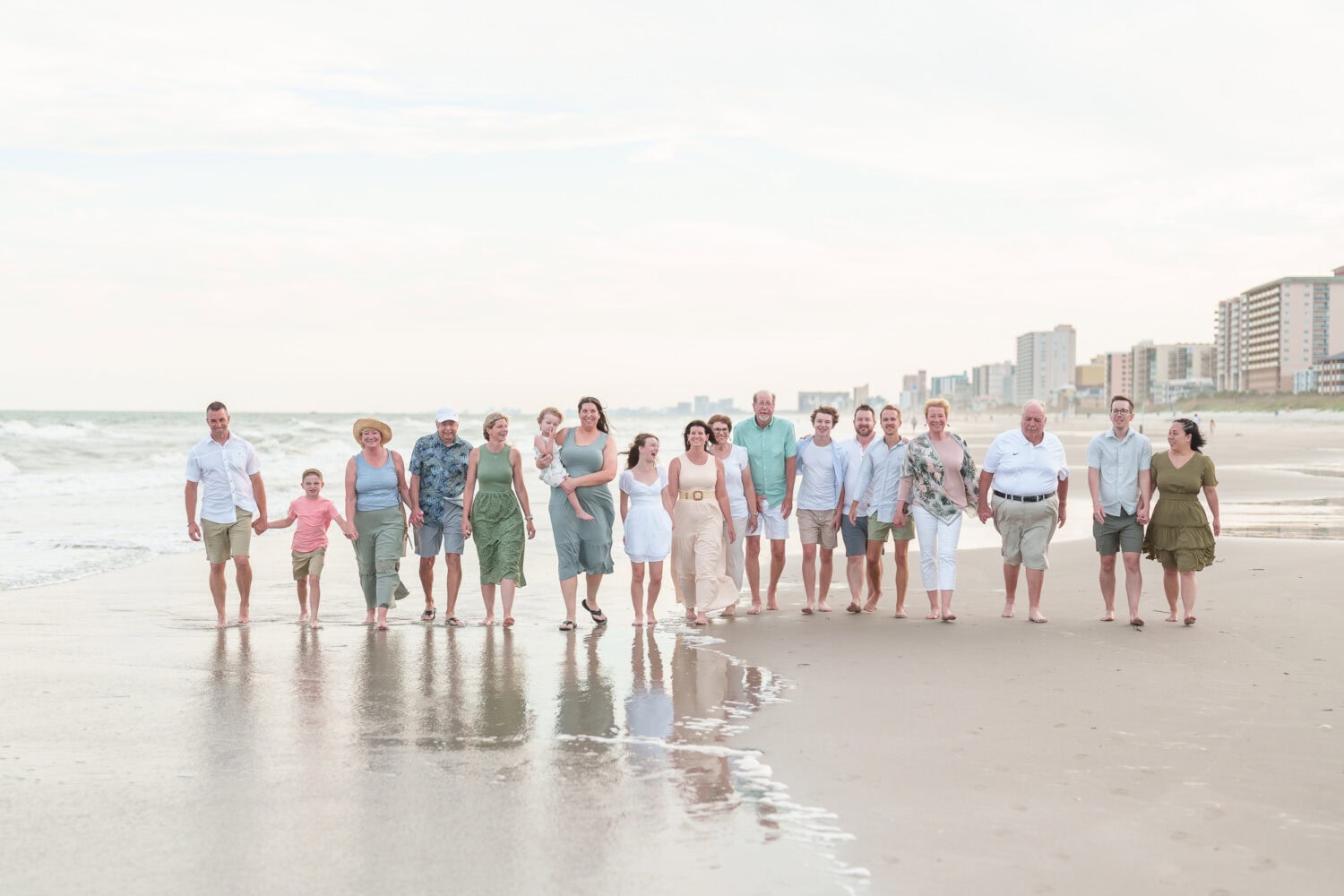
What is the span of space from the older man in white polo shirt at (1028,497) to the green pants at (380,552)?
170 inches

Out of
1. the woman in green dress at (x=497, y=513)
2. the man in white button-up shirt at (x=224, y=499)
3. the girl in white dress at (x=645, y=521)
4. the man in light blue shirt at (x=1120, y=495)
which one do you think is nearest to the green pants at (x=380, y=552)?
the woman in green dress at (x=497, y=513)

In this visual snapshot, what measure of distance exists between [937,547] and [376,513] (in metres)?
4.10

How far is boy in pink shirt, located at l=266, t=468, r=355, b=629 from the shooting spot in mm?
7906

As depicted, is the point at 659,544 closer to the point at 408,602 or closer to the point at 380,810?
the point at 408,602

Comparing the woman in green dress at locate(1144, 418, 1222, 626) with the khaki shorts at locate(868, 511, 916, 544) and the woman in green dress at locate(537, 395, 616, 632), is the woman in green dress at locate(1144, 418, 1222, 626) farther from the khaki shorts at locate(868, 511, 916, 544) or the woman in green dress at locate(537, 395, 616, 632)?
the woman in green dress at locate(537, 395, 616, 632)

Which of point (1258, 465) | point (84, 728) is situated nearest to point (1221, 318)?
point (1258, 465)

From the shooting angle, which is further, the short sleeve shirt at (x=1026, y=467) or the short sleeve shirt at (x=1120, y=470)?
the short sleeve shirt at (x=1026, y=467)

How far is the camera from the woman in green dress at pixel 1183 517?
7547 mm

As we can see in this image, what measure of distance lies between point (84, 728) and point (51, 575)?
5749 millimetres

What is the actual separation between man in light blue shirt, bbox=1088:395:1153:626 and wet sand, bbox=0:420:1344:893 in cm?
48

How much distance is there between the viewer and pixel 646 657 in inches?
265

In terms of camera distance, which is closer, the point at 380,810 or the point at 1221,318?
the point at 380,810

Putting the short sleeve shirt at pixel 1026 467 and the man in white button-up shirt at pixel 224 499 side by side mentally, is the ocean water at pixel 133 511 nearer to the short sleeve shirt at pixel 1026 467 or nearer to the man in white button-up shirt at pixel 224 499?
the man in white button-up shirt at pixel 224 499

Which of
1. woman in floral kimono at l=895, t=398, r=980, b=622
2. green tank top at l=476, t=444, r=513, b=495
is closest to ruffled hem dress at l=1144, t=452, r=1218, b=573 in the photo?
woman in floral kimono at l=895, t=398, r=980, b=622
